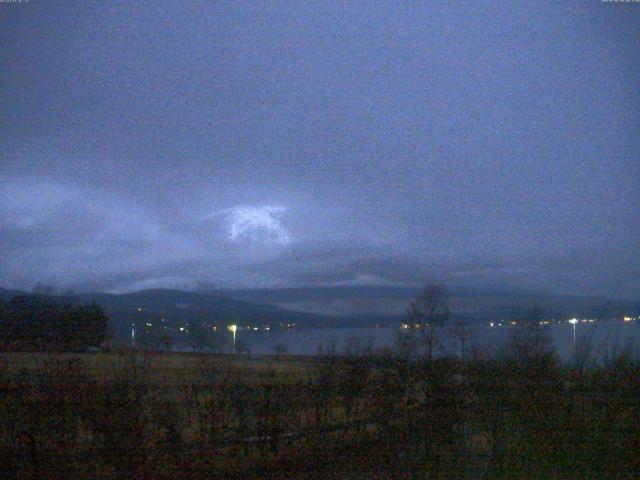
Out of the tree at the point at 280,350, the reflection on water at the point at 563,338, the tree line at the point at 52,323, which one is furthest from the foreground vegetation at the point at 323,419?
the tree at the point at 280,350

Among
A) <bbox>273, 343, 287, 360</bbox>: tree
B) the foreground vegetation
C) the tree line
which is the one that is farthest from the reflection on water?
<bbox>273, 343, 287, 360</bbox>: tree

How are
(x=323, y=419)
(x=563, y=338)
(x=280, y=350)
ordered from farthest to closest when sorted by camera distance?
1. (x=280, y=350)
2. (x=563, y=338)
3. (x=323, y=419)

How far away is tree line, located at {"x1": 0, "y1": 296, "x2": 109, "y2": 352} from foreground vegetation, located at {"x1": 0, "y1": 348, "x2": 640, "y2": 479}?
4572 mm

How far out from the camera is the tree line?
13492 millimetres

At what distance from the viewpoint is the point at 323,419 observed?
9.20 meters

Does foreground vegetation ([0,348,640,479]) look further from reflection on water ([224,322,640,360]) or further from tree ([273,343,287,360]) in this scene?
tree ([273,343,287,360])

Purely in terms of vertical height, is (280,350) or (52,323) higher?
(52,323)

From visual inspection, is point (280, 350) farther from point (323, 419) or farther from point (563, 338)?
point (563, 338)

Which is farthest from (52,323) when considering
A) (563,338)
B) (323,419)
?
(563,338)

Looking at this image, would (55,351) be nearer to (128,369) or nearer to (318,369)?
(128,369)

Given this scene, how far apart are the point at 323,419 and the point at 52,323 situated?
837 cm

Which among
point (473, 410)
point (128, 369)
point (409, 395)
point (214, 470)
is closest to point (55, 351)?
point (128, 369)

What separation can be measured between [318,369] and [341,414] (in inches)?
33.1

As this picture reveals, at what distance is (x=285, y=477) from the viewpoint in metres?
8.28
